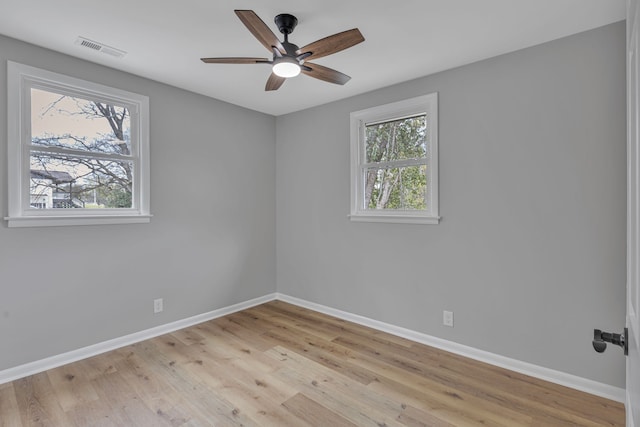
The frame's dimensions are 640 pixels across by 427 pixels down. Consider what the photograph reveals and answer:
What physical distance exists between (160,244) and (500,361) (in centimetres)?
327

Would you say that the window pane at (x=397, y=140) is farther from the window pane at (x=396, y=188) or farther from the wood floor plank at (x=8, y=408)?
the wood floor plank at (x=8, y=408)

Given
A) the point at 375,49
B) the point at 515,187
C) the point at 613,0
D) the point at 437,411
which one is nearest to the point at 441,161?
the point at 515,187

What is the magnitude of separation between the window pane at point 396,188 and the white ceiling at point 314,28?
94 centimetres

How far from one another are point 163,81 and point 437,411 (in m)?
3.64

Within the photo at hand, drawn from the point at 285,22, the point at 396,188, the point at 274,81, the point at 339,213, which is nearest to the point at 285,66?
the point at 285,22

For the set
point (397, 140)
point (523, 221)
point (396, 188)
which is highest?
point (397, 140)

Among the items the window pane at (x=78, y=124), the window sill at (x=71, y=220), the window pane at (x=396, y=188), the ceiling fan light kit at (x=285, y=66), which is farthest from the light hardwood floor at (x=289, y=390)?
the ceiling fan light kit at (x=285, y=66)

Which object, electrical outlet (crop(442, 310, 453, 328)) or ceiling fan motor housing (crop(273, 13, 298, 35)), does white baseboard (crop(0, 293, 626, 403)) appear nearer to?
electrical outlet (crop(442, 310, 453, 328))

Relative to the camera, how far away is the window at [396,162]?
9.95 feet

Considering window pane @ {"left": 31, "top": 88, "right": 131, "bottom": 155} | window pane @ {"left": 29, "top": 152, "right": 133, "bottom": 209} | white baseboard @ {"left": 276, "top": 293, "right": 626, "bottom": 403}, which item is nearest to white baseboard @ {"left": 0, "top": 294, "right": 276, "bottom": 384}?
window pane @ {"left": 29, "top": 152, "right": 133, "bottom": 209}

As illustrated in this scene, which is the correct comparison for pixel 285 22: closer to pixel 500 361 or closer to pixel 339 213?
pixel 339 213

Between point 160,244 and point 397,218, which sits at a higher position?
point 397,218

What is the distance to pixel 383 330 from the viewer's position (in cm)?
335

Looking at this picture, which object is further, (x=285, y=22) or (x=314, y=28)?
(x=314, y=28)
